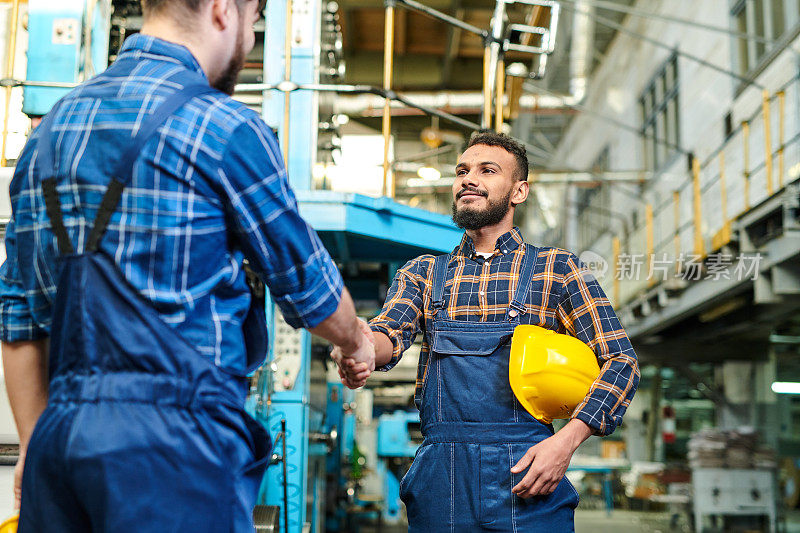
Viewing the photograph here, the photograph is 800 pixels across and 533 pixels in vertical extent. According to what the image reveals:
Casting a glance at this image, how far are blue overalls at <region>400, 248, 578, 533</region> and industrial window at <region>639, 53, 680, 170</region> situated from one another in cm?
1264

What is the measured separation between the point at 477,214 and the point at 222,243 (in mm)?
1444

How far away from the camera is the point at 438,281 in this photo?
270 cm

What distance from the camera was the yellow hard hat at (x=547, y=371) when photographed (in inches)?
92.0

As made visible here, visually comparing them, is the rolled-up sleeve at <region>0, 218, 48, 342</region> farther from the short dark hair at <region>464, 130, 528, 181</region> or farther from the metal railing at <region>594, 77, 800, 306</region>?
the metal railing at <region>594, 77, 800, 306</region>

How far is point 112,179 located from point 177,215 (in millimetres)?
123

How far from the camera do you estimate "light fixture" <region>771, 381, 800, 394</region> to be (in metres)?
13.7

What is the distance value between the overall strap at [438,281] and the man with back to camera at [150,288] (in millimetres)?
1189

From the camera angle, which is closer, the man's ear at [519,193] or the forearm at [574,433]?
the forearm at [574,433]

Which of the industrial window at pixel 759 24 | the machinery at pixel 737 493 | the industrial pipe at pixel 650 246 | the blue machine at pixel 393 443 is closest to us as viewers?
the industrial window at pixel 759 24

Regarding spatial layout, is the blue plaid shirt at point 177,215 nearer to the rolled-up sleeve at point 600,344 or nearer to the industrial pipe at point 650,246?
the rolled-up sleeve at point 600,344

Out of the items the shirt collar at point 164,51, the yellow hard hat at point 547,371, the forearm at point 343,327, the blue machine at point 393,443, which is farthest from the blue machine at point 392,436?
the shirt collar at point 164,51

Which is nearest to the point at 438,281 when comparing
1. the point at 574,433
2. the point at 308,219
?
the point at 574,433

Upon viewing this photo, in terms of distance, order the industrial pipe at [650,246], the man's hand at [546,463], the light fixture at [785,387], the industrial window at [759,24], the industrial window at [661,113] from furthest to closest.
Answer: the industrial window at [661,113]
the light fixture at [785,387]
the industrial pipe at [650,246]
the industrial window at [759,24]
the man's hand at [546,463]

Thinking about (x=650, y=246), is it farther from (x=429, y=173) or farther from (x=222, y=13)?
(x=222, y=13)
